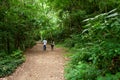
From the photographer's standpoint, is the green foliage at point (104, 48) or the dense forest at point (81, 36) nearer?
the green foliage at point (104, 48)

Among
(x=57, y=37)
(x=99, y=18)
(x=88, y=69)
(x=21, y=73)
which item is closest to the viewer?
(x=99, y=18)

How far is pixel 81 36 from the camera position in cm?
1448

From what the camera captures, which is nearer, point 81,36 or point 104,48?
point 104,48

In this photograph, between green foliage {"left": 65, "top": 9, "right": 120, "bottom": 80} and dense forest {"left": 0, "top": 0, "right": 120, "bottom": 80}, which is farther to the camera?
dense forest {"left": 0, "top": 0, "right": 120, "bottom": 80}

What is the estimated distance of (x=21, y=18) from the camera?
62.0ft

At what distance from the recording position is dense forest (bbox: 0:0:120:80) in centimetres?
604

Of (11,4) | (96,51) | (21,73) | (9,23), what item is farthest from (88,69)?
(11,4)

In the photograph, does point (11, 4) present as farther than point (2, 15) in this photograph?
Yes

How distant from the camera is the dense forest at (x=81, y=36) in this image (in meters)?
6.04

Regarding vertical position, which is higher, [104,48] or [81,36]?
[104,48]

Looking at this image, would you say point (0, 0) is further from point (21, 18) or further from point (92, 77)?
point (92, 77)

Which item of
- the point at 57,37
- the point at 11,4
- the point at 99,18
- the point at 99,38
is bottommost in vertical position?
the point at 57,37

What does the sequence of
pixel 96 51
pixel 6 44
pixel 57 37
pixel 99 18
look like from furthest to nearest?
pixel 57 37
pixel 6 44
pixel 96 51
pixel 99 18

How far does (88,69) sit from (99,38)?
152 centimetres
